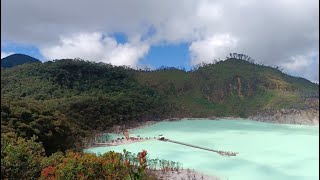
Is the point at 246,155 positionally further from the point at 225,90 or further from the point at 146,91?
the point at 225,90

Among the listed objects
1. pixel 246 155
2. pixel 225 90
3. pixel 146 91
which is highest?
pixel 225 90

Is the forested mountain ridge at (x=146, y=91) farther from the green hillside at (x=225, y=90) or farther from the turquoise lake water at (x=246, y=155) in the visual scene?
the turquoise lake water at (x=246, y=155)

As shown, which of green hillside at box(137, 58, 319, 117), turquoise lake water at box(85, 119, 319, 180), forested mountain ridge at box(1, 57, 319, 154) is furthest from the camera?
green hillside at box(137, 58, 319, 117)

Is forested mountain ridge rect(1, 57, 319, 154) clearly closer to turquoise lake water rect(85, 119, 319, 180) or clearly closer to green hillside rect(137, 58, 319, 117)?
green hillside rect(137, 58, 319, 117)

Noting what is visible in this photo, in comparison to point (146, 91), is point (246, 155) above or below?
below

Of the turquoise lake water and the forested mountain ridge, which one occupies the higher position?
the forested mountain ridge

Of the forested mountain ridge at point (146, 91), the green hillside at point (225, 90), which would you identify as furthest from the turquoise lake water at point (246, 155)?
the green hillside at point (225, 90)

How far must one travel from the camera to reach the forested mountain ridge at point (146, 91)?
162ft

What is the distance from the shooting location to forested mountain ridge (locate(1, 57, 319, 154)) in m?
49.5

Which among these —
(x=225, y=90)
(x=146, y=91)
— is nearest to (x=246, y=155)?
(x=146, y=91)

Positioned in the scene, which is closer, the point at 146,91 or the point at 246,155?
the point at 246,155

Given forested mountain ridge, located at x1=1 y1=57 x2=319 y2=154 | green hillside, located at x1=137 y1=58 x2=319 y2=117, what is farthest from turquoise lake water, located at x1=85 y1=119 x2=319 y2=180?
green hillside, located at x1=137 y1=58 x2=319 y2=117

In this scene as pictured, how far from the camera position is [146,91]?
7644 cm

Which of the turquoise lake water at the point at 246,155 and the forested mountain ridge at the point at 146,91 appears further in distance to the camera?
the forested mountain ridge at the point at 146,91
